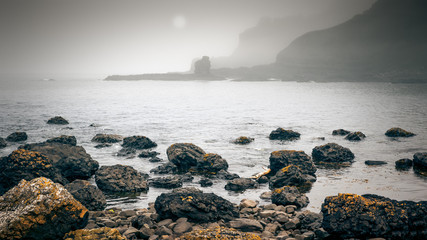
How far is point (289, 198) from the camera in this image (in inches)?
506

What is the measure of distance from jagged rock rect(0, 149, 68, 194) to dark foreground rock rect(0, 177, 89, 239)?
642 centimetres

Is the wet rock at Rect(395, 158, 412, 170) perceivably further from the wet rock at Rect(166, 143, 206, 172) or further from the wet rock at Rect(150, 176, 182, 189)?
the wet rock at Rect(150, 176, 182, 189)

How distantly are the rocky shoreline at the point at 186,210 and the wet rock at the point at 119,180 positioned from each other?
0.16ft

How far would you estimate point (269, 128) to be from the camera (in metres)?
37.5

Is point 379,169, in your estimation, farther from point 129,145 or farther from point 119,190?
point 129,145

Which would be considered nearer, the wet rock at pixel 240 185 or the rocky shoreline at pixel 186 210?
the rocky shoreline at pixel 186 210

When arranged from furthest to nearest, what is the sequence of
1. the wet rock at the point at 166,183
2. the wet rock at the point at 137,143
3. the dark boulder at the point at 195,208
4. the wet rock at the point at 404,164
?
the wet rock at the point at 137,143 → the wet rock at the point at 404,164 → the wet rock at the point at 166,183 → the dark boulder at the point at 195,208

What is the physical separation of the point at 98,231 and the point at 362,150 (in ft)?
74.4

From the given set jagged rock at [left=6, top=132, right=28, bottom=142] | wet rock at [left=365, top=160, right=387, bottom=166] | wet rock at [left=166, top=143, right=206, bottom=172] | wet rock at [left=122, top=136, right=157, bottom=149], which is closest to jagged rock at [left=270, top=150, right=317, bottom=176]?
Result: wet rock at [left=166, top=143, right=206, bottom=172]

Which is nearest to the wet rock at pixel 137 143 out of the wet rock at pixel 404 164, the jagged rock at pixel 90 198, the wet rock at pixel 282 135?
the wet rock at pixel 282 135

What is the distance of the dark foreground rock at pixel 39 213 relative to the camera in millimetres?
8016

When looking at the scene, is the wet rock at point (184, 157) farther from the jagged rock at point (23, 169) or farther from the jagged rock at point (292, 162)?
the jagged rock at point (23, 169)

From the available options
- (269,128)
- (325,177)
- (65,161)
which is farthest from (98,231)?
(269,128)

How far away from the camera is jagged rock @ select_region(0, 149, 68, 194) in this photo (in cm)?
1434
